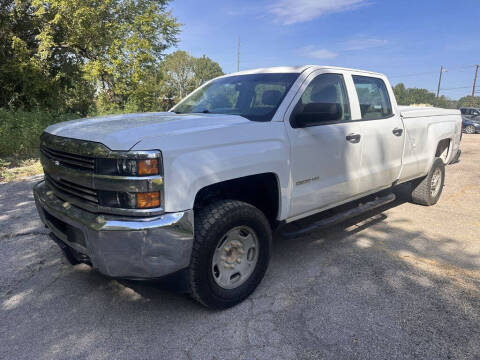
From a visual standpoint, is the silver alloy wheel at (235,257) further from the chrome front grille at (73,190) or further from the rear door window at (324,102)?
the rear door window at (324,102)

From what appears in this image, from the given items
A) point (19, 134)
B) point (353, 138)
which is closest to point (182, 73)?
point (19, 134)

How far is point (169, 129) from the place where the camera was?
7.70 feet

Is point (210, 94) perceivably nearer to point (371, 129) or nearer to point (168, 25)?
point (371, 129)

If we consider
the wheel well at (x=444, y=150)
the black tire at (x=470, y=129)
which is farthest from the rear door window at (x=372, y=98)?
the black tire at (x=470, y=129)

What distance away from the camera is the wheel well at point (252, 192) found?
8.71 ft

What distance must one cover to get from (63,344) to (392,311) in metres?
2.43

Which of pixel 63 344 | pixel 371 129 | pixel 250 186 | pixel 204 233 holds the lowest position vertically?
pixel 63 344

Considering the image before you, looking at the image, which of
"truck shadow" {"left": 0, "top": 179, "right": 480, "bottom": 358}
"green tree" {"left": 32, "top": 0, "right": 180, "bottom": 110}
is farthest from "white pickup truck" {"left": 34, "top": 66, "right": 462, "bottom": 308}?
"green tree" {"left": 32, "top": 0, "right": 180, "bottom": 110}

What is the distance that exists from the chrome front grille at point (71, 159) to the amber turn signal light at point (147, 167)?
1.17 feet

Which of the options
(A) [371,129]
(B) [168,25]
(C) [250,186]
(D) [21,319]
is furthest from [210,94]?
(B) [168,25]

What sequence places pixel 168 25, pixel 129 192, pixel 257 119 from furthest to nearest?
pixel 168 25 → pixel 257 119 → pixel 129 192

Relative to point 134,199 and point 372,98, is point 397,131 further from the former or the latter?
point 134,199

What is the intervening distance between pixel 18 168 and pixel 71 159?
21.3 feet

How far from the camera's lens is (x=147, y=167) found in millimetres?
2102
